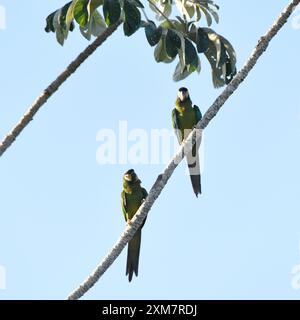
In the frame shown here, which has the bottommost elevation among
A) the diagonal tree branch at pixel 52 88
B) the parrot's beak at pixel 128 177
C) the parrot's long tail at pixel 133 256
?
the parrot's long tail at pixel 133 256

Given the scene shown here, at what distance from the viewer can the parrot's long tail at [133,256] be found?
11.4m

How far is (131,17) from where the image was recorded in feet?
33.1

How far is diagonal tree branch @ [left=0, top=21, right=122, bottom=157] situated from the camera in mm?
10437

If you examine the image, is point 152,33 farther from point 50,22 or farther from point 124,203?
point 124,203

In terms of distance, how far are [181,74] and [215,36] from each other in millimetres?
568

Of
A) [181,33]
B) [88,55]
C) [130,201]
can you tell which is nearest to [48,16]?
[88,55]

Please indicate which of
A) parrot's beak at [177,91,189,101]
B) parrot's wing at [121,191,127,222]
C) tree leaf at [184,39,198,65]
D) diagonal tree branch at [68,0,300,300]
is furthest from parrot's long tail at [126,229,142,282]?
tree leaf at [184,39,198,65]

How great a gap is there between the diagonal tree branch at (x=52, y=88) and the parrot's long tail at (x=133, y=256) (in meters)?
1.80

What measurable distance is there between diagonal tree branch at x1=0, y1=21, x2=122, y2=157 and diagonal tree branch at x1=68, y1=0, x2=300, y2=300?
3.81ft

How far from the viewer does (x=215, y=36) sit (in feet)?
35.3

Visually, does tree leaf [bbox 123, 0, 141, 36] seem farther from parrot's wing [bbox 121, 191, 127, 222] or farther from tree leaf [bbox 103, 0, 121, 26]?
parrot's wing [bbox 121, 191, 127, 222]

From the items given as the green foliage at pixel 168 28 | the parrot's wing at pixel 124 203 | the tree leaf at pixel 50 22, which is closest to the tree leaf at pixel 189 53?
the green foliage at pixel 168 28

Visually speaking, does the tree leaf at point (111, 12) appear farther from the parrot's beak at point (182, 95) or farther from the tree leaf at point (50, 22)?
the parrot's beak at point (182, 95)
